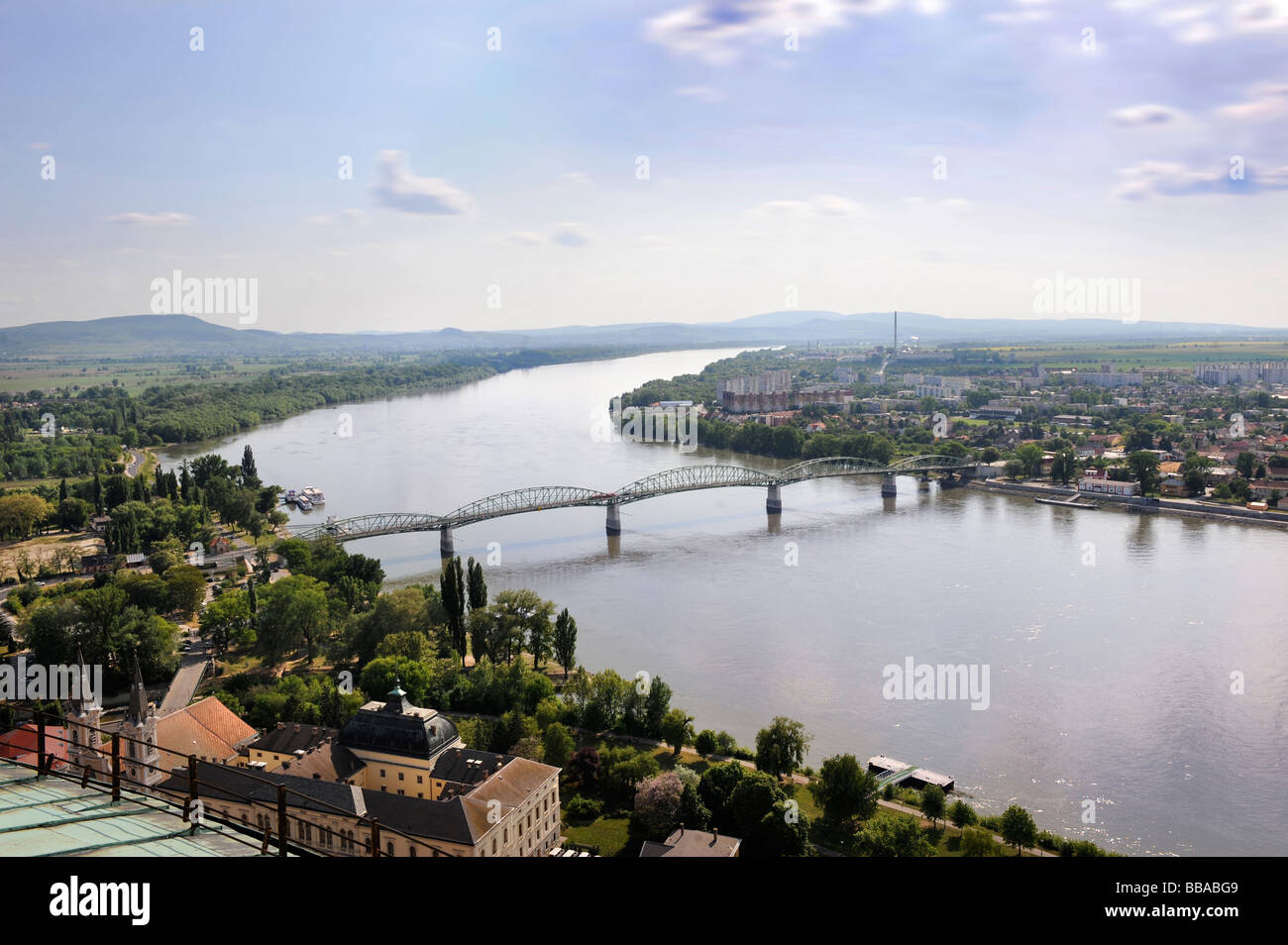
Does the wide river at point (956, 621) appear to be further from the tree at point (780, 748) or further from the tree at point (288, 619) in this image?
the tree at point (288, 619)

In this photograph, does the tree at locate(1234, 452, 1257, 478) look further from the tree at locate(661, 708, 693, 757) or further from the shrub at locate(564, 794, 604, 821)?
the shrub at locate(564, 794, 604, 821)

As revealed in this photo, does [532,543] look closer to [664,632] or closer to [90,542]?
[664,632]

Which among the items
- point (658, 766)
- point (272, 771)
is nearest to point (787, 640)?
point (658, 766)

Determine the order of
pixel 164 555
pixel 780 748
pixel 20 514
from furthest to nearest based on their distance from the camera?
pixel 20 514 → pixel 164 555 → pixel 780 748

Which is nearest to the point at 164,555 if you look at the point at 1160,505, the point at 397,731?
the point at 397,731

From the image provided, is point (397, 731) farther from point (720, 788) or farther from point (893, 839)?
point (893, 839)

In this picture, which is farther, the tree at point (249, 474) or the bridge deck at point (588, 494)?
the tree at point (249, 474)

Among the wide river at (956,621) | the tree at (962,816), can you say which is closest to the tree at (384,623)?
the wide river at (956,621)
